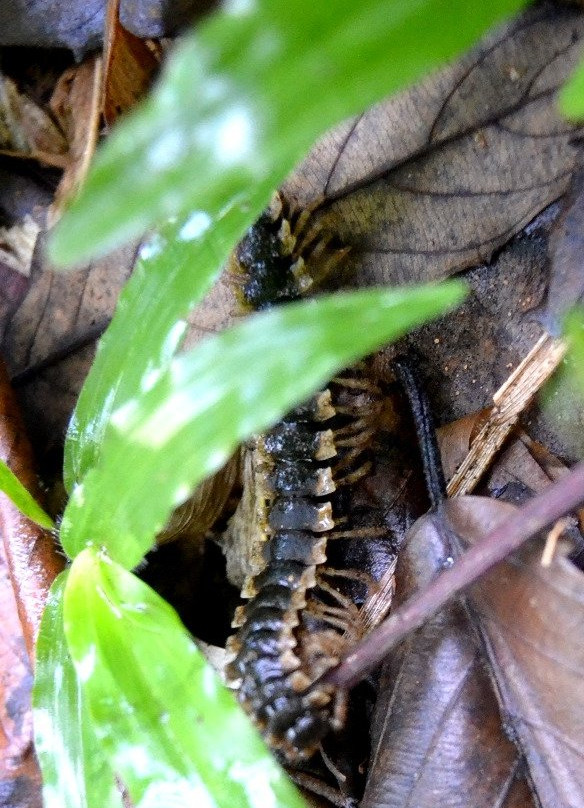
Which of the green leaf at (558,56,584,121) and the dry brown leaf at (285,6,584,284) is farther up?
the green leaf at (558,56,584,121)

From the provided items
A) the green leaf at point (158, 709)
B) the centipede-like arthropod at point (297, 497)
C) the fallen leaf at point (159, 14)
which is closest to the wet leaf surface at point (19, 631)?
the centipede-like arthropod at point (297, 497)

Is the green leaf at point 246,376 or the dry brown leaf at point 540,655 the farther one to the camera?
the dry brown leaf at point 540,655

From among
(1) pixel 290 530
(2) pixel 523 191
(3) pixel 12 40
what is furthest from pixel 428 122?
(3) pixel 12 40

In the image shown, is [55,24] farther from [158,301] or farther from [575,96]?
[575,96]

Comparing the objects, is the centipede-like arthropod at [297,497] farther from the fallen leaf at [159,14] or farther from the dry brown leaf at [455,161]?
the fallen leaf at [159,14]

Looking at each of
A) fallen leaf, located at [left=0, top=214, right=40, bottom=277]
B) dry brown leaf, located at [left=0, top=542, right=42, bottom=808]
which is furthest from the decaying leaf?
fallen leaf, located at [left=0, top=214, right=40, bottom=277]

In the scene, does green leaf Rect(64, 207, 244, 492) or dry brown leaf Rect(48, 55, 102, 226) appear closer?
green leaf Rect(64, 207, 244, 492)

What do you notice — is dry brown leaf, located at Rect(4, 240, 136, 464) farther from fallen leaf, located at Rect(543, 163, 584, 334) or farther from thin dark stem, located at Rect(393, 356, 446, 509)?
fallen leaf, located at Rect(543, 163, 584, 334)
